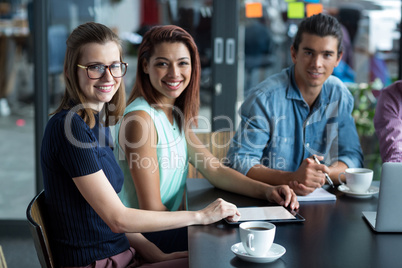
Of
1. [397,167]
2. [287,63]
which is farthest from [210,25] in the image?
[397,167]

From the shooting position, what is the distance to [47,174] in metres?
1.42

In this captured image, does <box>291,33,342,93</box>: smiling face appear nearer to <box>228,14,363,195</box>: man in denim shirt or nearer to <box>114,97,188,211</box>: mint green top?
<box>228,14,363,195</box>: man in denim shirt

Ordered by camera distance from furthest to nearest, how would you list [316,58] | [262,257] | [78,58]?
[316,58]
[78,58]
[262,257]

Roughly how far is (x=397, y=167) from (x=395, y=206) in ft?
0.35

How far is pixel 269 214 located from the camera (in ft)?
4.77

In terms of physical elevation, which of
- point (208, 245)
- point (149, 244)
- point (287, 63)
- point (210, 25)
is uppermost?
point (210, 25)

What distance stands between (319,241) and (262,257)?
213mm

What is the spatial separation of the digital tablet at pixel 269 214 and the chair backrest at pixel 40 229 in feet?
1.63

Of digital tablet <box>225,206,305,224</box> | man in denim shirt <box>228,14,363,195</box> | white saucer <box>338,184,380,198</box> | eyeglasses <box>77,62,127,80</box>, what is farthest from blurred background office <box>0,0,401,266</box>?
digital tablet <box>225,206,305,224</box>

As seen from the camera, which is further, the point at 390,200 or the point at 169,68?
the point at 169,68

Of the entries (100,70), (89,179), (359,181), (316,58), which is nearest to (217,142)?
(316,58)

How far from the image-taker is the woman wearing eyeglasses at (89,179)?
4.51 ft

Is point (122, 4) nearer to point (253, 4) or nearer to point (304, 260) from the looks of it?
point (253, 4)

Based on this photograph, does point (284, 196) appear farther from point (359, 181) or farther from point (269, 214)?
point (359, 181)
